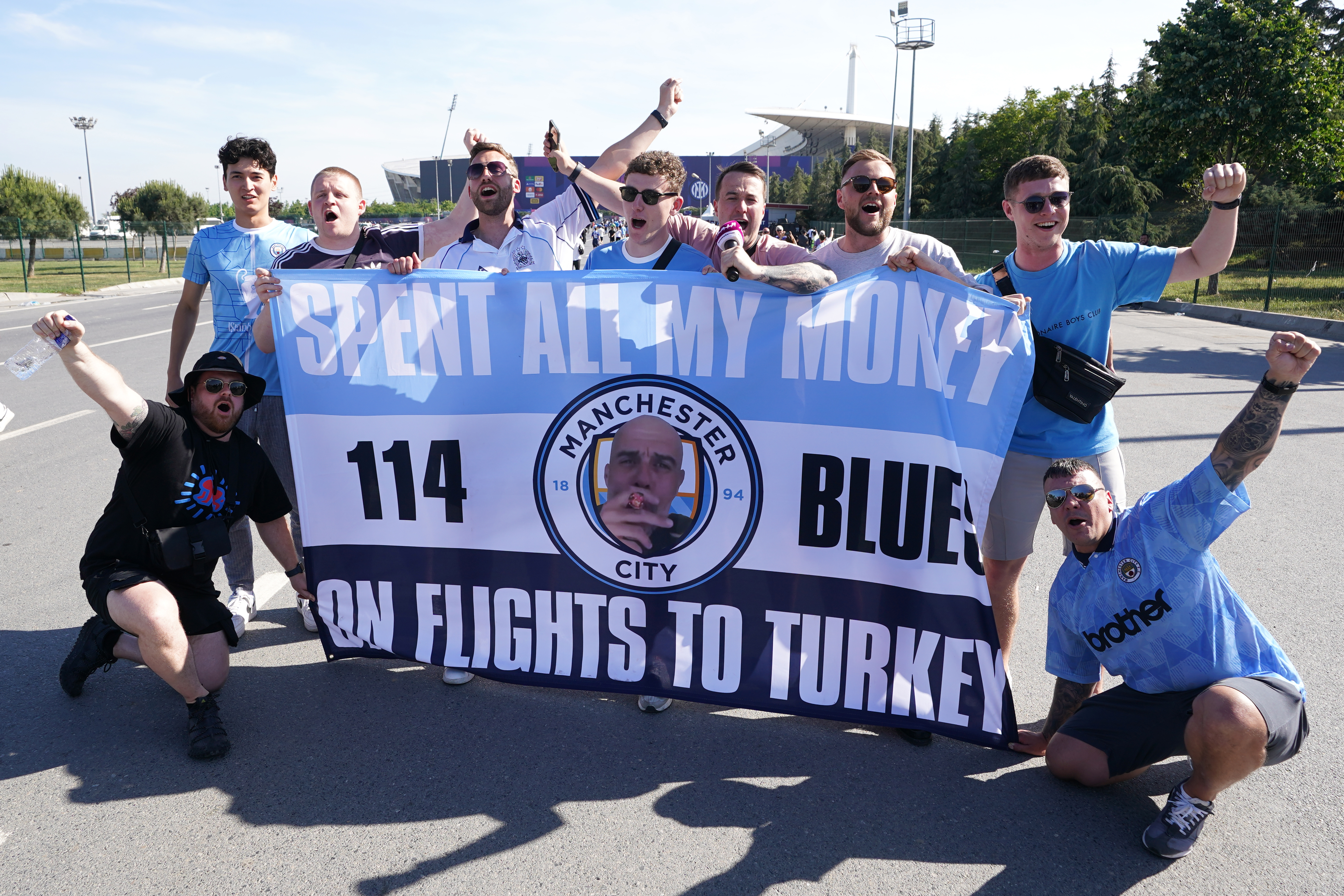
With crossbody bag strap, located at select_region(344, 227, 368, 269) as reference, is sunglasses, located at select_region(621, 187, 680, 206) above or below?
above

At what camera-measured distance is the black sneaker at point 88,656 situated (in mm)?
3279

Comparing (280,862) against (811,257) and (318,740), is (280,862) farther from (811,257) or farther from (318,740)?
(811,257)

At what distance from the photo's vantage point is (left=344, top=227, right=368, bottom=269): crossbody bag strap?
3852 millimetres

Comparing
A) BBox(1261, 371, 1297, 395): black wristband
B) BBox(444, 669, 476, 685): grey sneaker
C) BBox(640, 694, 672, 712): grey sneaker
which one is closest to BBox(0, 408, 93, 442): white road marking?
BBox(444, 669, 476, 685): grey sneaker

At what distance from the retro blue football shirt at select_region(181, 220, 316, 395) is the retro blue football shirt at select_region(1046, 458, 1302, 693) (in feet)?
11.2

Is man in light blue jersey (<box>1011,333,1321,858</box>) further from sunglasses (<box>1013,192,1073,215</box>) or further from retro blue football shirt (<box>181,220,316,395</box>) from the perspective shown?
retro blue football shirt (<box>181,220,316,395</box>)

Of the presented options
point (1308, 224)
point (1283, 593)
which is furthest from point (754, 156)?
point (1283, 593)

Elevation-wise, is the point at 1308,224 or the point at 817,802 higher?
the point at 1308,224

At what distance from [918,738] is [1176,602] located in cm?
95

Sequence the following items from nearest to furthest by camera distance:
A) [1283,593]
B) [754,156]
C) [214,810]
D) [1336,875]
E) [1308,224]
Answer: [1336,875]
[214,810]
[1283,593]
[1308,224]
[754,156]

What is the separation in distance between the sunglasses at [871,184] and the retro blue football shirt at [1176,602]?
1422 mm

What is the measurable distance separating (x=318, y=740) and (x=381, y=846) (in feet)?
2.23

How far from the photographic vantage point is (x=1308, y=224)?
760 inches

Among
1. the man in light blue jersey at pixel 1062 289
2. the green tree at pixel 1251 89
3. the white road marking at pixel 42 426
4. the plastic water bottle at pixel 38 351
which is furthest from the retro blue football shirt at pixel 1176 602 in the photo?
the green tree at pixel 1251 89
